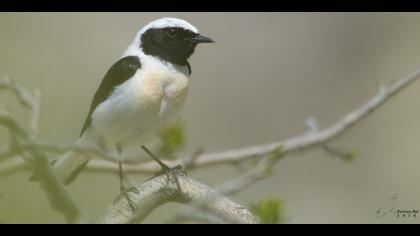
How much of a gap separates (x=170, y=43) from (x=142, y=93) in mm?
496

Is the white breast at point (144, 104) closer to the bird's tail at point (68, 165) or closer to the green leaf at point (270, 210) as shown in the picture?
the bird's tail at point (68, 165)

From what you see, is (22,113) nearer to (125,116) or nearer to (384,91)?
(125,116)

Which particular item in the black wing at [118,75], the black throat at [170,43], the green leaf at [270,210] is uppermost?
the black throat at [170,43]

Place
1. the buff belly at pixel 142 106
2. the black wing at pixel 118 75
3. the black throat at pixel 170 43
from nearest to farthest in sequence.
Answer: the buff belly at pixel 142 106
the black wing at pixel 118 75
the black throat at pixel 170 43

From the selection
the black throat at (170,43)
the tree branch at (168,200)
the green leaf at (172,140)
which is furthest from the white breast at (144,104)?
the tree branch at (168,200)

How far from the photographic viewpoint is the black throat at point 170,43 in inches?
166

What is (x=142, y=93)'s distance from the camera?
3867 millimetres

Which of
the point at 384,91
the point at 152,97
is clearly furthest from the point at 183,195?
the point at 384,91

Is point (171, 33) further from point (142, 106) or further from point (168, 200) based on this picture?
point (168, 200)

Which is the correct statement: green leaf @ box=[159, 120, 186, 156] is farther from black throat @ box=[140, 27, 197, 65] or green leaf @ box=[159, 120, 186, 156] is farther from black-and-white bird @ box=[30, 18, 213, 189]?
black throat @ box=[140, 27, 197, 65]

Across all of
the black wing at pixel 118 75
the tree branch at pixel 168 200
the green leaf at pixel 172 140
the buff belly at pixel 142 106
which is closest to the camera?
the tree branch at pixel 168 200

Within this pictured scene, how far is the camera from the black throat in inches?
166

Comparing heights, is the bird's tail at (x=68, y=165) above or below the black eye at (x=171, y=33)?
below

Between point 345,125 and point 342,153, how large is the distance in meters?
0.54
